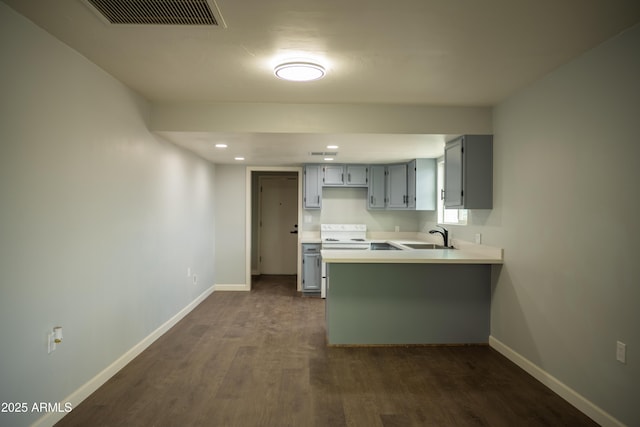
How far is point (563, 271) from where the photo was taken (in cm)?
254

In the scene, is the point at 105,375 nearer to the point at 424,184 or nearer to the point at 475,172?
the point at 475,172

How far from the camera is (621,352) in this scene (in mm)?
2096

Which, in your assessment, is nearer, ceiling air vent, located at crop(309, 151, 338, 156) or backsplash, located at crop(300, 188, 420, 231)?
ceiling air vent, located at crop(309, 151, 338, 156)

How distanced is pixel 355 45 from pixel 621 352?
244 centimetres

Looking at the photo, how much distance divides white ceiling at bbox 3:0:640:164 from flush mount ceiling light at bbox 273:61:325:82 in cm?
7

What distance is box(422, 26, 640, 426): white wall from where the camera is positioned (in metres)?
2.06

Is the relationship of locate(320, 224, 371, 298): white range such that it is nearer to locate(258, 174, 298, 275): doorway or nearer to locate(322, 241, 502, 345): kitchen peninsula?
locate(258, 174, 298, 275): doorway

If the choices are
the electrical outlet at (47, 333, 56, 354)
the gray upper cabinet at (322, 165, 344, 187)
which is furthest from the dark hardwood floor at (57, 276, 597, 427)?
the gray upper cabinet at (322, 165, 344, 187)

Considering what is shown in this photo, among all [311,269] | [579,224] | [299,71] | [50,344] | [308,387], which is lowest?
[308,387]

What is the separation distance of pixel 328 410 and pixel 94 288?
6.12 ft

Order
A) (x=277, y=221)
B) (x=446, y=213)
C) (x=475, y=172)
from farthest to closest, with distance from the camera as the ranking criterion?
(x=277, y=221), (x=446, y=213), (x=475, y=172)

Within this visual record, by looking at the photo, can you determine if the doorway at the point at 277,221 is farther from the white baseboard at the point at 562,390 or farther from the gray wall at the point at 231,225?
the white baseboard at the point at 562,390

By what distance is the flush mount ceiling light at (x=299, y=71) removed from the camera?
2.48 meters

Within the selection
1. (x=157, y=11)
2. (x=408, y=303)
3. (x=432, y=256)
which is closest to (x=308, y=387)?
(x=408, y=303)
